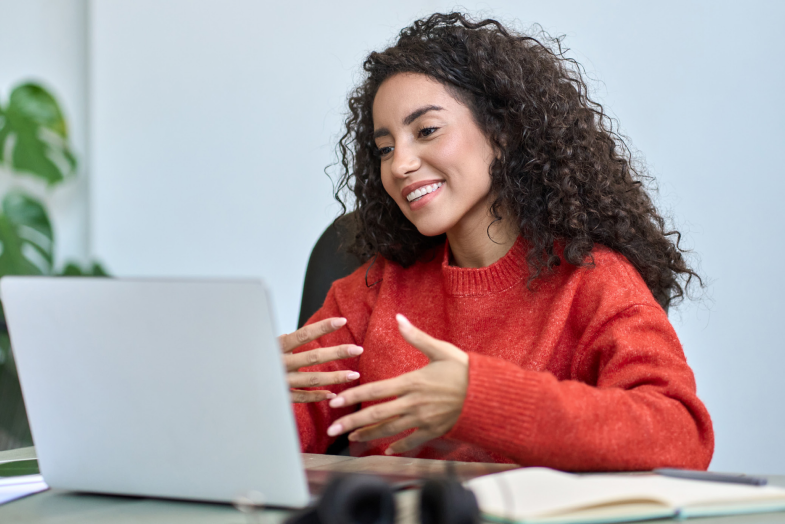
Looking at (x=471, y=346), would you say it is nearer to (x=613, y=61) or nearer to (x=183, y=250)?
(x=613, y=61)

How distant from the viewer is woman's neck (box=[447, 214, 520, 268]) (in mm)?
1340

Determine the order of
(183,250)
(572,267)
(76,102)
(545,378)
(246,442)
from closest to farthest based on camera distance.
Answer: (246,442) < (545,378) < (572,267) < (183,250) < (76,102)

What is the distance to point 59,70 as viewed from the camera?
296cm

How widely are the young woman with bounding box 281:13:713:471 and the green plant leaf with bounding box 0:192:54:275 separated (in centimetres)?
173

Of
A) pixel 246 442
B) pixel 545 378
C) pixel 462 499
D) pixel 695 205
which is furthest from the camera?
pixel 695 205

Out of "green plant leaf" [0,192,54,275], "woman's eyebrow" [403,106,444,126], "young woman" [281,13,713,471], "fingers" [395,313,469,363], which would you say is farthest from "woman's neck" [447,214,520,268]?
"green plant leaf" [0,192,54,275]

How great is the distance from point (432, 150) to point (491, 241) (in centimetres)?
21

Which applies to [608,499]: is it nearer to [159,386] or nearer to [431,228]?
[159,386]

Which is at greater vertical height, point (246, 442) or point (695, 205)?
point (695, 205)

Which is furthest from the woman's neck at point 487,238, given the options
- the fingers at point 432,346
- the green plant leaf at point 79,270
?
the green plant leaf at point 79,270

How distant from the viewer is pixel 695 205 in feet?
5.97

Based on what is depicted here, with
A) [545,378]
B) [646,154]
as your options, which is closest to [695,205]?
[646,154]

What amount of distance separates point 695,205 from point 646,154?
0.19 m

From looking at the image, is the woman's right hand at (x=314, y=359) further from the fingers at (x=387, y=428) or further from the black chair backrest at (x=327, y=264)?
the black chair backrest at (x=327, y=264)
